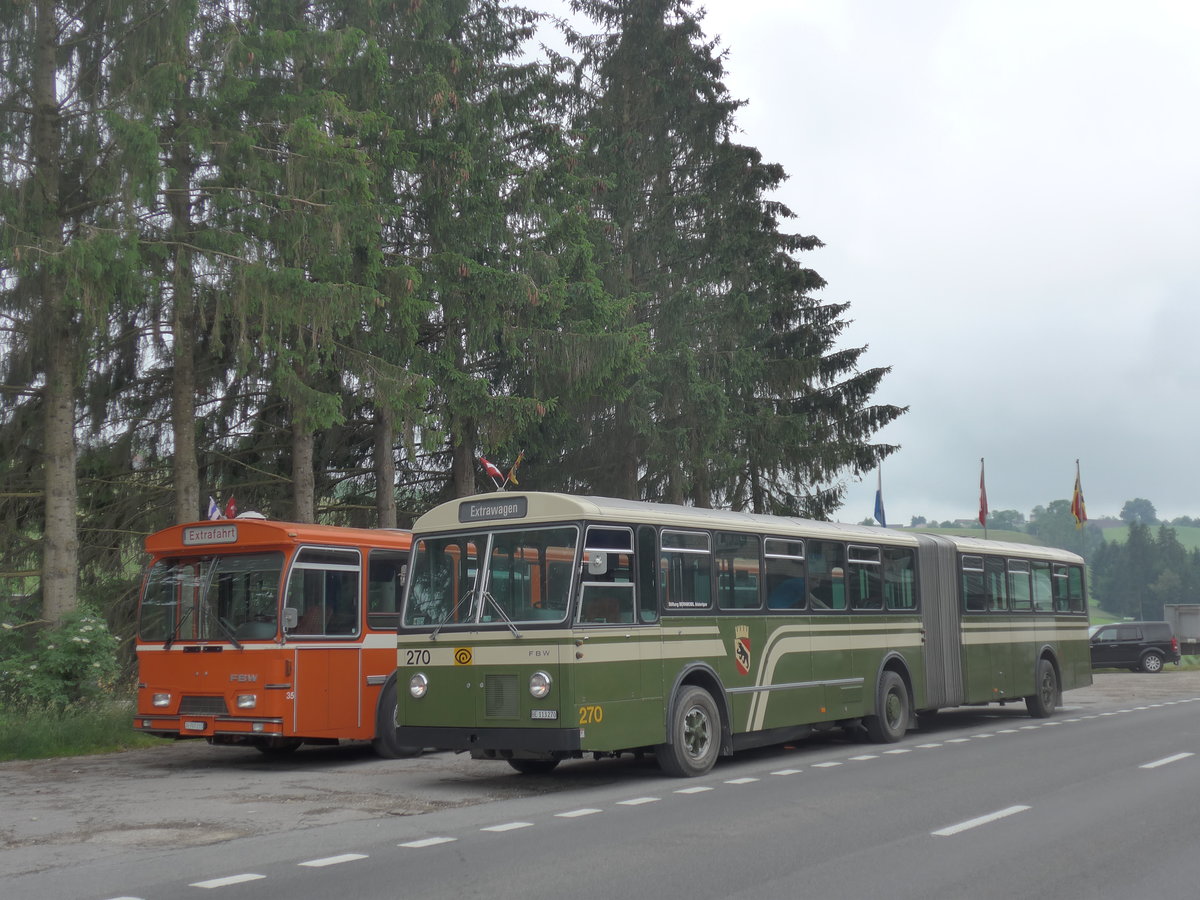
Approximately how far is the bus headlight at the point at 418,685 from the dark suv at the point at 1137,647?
116 feet

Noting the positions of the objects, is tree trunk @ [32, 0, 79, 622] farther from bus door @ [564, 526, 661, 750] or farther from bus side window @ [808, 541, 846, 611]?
bus side window @ [808, 541, 846, 611]

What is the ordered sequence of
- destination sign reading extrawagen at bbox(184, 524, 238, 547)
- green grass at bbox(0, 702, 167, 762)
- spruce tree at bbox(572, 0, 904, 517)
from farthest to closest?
spruce tree at bbox(572, 0, 904, 517) → green grass at bbox(0, 702, 167, 762) → destination sign reading extrawagen at bbox(184, 524, 238, 547)

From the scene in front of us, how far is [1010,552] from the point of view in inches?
856

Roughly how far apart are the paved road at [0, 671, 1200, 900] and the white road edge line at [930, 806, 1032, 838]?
0.13 m

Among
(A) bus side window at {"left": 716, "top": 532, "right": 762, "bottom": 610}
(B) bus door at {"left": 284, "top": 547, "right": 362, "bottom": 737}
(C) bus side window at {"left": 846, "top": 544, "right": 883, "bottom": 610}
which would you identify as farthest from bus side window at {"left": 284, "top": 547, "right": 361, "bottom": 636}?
(C) bus side window at {"left": 846, "top": 544, "right": 883, "bottom": 610}

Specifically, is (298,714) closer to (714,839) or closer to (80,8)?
(714,839)

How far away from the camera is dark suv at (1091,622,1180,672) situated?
42.9m

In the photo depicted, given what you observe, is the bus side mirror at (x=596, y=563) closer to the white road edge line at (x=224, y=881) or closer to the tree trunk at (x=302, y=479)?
the white road edge line at (x=224, y=881)

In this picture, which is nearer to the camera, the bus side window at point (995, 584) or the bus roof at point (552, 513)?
the bus roof at point (552, 513)

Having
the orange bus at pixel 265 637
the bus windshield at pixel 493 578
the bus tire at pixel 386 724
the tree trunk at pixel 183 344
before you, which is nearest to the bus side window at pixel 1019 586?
the bus tire at pixel 386 724

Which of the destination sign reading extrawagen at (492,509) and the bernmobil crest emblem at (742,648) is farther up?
the destination sign reading extrawagen at (492,509)

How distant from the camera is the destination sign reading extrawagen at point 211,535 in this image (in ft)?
49.7

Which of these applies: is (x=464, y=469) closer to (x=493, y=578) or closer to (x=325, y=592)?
(x=325, y=592)

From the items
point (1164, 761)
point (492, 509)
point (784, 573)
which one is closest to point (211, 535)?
point (492, 509)
